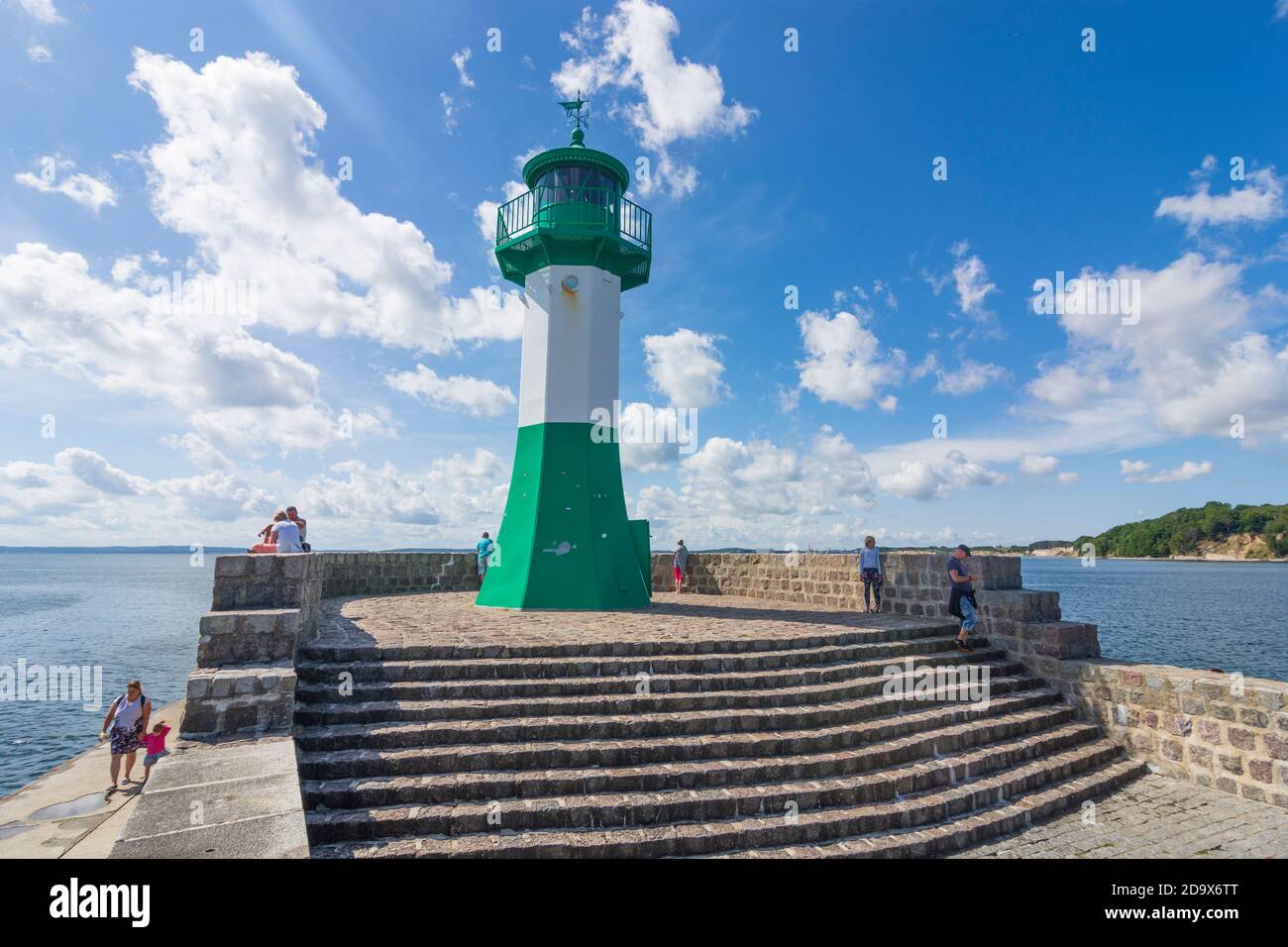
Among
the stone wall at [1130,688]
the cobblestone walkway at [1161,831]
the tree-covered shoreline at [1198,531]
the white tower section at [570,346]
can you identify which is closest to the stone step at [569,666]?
the cobblestone walkway at [1161,831]

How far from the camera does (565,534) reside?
472 inches

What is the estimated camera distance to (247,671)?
5.70 metres

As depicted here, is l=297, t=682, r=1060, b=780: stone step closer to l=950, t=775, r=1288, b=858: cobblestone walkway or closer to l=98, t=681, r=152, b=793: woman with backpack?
l=950, t=775, r=1288, b=858: cobblestone walkway

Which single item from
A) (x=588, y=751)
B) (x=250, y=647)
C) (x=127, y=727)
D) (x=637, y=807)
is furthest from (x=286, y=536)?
(x=637, y=807)

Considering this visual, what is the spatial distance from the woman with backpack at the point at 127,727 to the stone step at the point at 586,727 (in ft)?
12.4

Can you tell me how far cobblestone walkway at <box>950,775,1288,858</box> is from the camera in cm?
537

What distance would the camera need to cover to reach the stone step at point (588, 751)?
17.4ft

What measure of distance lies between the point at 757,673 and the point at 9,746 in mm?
16902

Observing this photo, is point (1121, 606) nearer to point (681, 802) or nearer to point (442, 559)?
point (442, 559)

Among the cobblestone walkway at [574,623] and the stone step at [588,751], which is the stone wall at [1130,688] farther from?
the stone step at [588,751]

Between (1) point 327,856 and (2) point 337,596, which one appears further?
(2) point 337,596

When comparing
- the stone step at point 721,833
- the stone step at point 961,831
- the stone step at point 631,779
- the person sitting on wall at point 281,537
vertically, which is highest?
the person sitting on wall at point 281,537

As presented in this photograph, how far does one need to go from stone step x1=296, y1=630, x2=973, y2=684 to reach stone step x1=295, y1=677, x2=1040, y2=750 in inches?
26.4
